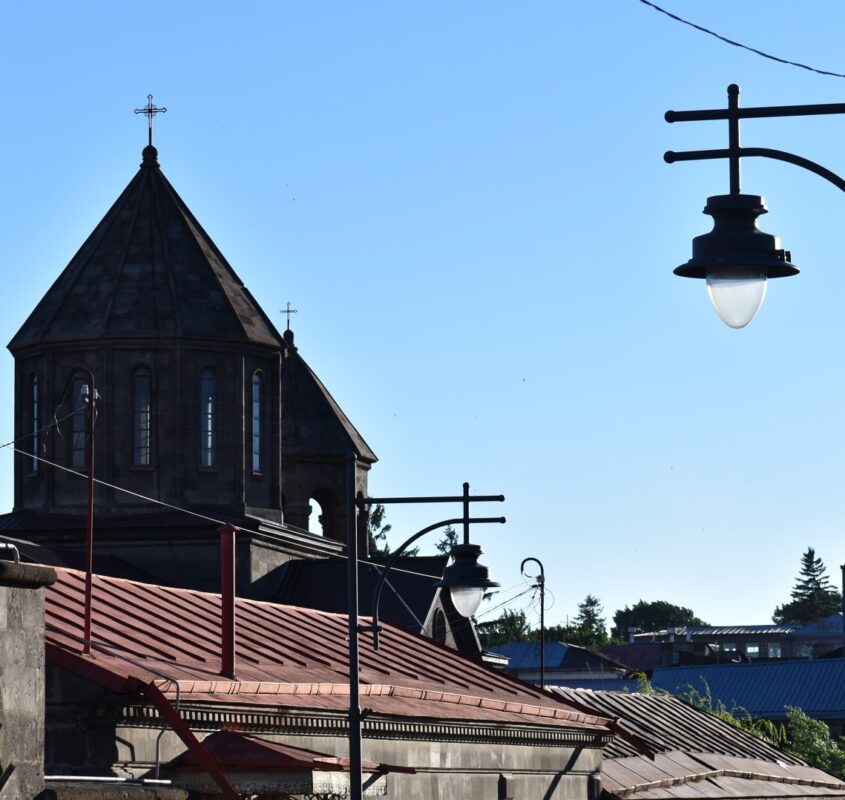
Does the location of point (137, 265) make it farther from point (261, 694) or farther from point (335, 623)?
point (261, 694)

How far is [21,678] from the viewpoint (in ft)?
42.8

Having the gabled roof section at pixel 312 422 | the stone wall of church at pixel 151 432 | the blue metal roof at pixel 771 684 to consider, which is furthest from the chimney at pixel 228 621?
the blue metal roof at pixel 771 684

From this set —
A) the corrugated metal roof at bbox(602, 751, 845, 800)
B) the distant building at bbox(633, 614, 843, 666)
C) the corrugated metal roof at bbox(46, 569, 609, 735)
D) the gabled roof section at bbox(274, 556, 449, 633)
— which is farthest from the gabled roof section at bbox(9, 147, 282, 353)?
the distant building at bbox(633, 614, 843, 666)

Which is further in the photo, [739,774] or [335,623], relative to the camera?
[739,774]

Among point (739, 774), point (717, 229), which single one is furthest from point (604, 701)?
point (717, 229)

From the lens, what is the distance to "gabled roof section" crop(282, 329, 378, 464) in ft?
182

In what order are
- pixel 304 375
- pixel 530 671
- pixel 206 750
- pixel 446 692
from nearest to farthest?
1. pixel 206 750
2. pixel 446 692
3. pixel 304 375
4. pixel 530 671

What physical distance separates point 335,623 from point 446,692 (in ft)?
10.1

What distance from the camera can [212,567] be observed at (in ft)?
144

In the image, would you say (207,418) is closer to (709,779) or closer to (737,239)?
(709,779)

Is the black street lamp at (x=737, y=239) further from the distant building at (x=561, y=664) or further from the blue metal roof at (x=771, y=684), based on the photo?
the distant building at (x=561, y=664)

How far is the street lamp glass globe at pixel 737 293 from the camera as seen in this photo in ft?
36.4

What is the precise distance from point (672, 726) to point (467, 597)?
17.9 meters

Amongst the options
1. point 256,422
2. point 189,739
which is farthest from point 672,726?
point 189,739
